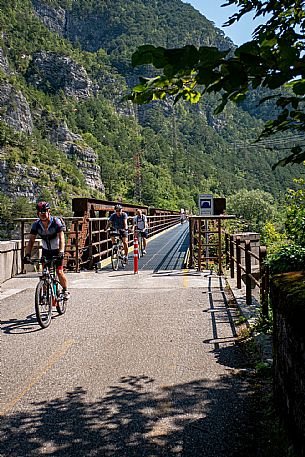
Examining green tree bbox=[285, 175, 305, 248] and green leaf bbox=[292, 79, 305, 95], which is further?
green tree bbox=[285, 175, 305, 248]

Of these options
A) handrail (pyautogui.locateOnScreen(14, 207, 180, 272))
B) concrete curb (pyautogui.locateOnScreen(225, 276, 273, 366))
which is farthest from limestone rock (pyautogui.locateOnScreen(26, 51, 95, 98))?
concrete curb (pyautogui.locateOnScreen(225, 276, 273, 366))

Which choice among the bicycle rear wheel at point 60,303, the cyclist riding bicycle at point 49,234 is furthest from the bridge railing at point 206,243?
the cyclist riding bicycle at point 49,234

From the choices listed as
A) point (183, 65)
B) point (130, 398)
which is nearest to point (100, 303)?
point (130, 398)

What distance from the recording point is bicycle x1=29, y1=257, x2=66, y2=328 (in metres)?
6.83

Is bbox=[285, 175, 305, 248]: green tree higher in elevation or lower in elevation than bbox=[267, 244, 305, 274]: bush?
higher

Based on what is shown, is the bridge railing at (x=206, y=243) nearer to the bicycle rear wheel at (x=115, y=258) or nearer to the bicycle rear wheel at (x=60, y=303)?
the bicycle rear wheel at (x=115, y=258)

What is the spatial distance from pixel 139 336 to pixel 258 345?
1652 millimetres

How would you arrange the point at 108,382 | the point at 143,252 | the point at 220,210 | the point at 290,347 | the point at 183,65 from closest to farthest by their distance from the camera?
→ 1. the point at 183,65
2. the point at 290,347
3. the point at 108,382
4. the point at 220,210
5. the point at 143,252

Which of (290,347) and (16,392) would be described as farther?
(16,392)

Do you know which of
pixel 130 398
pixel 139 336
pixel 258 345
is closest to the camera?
pixel 130 398

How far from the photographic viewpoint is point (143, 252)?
57.8 feet

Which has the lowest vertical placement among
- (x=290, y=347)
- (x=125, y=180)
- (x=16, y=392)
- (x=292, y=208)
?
(x=16, y=392)

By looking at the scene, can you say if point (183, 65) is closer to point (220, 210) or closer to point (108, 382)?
point (108, 382)

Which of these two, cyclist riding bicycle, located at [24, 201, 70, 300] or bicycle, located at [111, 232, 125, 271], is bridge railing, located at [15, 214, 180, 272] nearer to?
bicycle, located at [111, 232, 125, 271]
